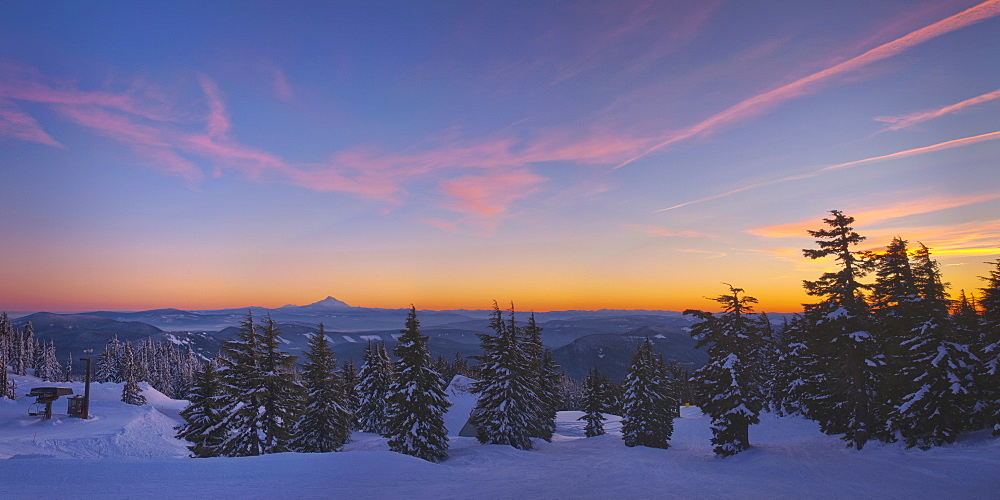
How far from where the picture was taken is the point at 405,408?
1149 inches

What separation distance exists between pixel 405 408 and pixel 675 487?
56.9 feet

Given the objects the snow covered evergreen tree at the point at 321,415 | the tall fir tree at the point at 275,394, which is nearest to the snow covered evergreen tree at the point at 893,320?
the tall fir tree at the point at 275,394

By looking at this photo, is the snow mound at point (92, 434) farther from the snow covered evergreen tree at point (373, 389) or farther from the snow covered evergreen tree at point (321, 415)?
the snow covered evergreen tree at point (373, 389)

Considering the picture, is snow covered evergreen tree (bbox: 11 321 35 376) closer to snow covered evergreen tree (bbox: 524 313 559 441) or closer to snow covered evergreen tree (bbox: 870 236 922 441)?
snow covered evergreen tree (bbox: 524 313 559 441)

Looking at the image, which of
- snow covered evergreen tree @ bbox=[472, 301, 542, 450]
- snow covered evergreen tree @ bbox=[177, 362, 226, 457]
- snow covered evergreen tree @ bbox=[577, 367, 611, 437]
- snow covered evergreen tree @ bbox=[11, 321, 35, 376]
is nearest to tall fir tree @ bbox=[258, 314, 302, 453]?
snow covered evergreen tree @ bbox=[177, 362, 226, 457]

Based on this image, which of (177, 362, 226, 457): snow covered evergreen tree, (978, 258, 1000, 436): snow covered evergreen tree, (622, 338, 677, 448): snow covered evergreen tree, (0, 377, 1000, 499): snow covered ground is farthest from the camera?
(622, 338, 677, 448): snow covered evergreen tree

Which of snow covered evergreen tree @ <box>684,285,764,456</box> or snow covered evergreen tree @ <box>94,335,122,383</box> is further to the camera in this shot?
snow covered evergreen tree @ <box>94,335,122,383</box>

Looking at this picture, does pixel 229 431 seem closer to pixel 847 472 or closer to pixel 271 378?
pixel 271 378

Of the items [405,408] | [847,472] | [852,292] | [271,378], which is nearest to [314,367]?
[271,378]

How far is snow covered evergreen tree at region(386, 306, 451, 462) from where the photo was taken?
92.2ft

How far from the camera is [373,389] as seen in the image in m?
51.2

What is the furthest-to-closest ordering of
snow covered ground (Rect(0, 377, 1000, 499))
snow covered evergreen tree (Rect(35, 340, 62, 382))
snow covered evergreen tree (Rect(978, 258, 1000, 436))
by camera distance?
1. snow covered evergreen tree (Rect(35, 340, 62, 382))
2. snow covered evergreen tree (Rect(978, 258, 1000, 436))
3. snow covered ground (Rect(0, 377, 1000, 499))

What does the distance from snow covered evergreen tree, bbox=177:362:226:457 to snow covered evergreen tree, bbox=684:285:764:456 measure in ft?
107

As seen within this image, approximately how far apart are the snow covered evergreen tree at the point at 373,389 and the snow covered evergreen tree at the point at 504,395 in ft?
63.7
